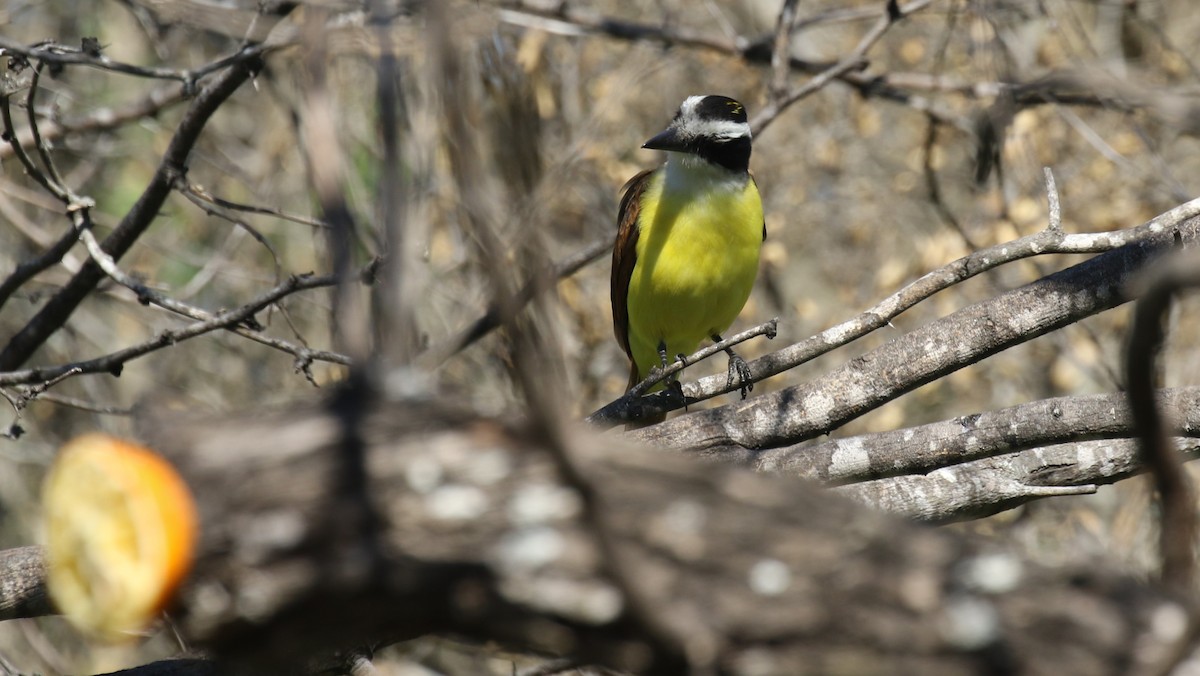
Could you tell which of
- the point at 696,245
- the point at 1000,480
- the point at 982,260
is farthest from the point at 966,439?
the point at 696,245

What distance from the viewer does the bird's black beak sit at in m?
5.92

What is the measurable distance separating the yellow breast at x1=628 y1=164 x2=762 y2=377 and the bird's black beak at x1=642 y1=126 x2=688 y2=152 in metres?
0.15

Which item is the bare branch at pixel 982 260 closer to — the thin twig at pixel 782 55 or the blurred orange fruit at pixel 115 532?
the thin twig at pixel 782 55

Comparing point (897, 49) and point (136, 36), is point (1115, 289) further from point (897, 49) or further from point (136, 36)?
point (136, 36)

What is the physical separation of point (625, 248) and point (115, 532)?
463 cm

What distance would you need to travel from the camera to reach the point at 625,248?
6223 millimetres

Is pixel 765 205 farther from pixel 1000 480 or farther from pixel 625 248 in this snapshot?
pixel 1000 480

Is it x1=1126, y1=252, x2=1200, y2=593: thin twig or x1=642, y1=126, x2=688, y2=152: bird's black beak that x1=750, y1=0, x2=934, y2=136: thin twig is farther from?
x1=1126, y1=252, x2=1200, y2=593: thin twig

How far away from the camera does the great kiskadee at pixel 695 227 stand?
5973 mm

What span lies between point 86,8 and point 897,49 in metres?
6.78

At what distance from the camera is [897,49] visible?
9.95 m

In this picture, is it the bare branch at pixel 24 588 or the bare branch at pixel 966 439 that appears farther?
the bare branch at pixel 966 439

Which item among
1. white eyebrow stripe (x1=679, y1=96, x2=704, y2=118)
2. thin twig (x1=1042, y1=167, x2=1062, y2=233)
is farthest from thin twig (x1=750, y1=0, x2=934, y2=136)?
thin twig (x1=1042, y1=167, x2=1062, y2=233)

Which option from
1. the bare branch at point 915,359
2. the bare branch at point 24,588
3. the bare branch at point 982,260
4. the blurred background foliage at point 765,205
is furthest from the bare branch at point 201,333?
the blurred background foliage at point 765,205
